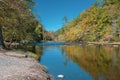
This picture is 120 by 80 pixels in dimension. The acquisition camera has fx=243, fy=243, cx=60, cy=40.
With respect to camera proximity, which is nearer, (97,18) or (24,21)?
(24,21)

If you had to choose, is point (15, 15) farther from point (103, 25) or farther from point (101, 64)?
point (103, 25)

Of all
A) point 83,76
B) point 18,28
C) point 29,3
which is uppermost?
A: point 29,3

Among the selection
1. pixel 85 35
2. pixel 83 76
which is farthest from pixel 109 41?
pixel 83 76

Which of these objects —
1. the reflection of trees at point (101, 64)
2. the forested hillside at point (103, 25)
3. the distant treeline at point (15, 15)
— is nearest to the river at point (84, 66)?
the reflection of trees at point (101, 64)

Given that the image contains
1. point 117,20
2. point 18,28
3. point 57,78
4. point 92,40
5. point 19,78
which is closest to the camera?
point 19,78

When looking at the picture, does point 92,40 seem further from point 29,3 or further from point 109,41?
point 29,3

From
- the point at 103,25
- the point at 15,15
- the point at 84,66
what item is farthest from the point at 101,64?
the point at 103,25

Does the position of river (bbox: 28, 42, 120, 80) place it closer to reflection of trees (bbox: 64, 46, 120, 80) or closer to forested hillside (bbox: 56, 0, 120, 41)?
reflection of trees (bbox: 64, 46, 120, 80)

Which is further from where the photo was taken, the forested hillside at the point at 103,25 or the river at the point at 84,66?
the forested hillside at the point at 103,25

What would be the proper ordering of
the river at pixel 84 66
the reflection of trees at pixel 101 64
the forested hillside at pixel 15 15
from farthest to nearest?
the forested hillside at pixel 15 15, the reflection of trees at pixel 101 64, the river at pixel 84 66

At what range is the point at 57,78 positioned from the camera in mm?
24016

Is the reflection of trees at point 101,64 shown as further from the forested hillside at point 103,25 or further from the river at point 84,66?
the forested hillside at point 103,25

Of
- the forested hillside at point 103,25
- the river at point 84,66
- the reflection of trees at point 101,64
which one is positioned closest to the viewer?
the river at point 84,66

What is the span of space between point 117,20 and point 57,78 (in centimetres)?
8477
